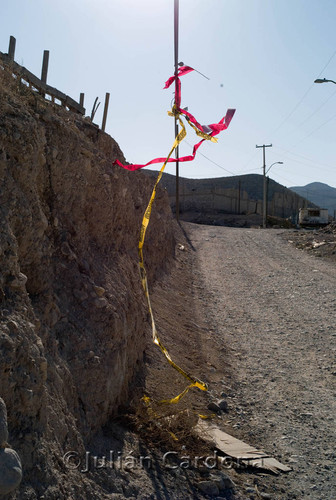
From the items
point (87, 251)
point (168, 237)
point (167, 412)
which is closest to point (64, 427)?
point (167, 412)

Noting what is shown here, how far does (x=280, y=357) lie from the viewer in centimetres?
902

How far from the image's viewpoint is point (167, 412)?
5.42 metres

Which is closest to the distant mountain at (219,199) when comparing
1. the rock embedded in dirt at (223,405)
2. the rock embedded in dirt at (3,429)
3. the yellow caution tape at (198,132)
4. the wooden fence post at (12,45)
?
the wooden fence post at (12,45)

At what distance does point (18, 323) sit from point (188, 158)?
4918mm

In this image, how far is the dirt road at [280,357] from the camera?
17.6 feet

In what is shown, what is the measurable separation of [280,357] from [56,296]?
219 inches

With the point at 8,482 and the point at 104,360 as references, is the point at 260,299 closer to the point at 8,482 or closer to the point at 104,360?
the point at 104,360

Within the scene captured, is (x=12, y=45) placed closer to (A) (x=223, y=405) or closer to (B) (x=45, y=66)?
(B) (x=45, y=66)

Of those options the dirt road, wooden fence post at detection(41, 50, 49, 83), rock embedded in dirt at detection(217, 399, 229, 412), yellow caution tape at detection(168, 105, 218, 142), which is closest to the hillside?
the dirt road

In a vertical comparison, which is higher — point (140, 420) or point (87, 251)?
point (87, 251)

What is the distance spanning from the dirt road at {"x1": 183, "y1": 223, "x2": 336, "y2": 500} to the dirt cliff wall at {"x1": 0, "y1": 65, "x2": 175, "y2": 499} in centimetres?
179

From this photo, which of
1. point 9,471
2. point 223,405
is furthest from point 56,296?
point 223,405

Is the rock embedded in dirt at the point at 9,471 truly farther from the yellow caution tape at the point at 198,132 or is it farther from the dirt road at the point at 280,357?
the yellow caution tape at the point at 198,132

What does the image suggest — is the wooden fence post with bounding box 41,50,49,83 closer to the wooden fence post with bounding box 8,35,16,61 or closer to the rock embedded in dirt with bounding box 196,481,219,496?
the wooden fence post with bounding box 8,35,16,61
